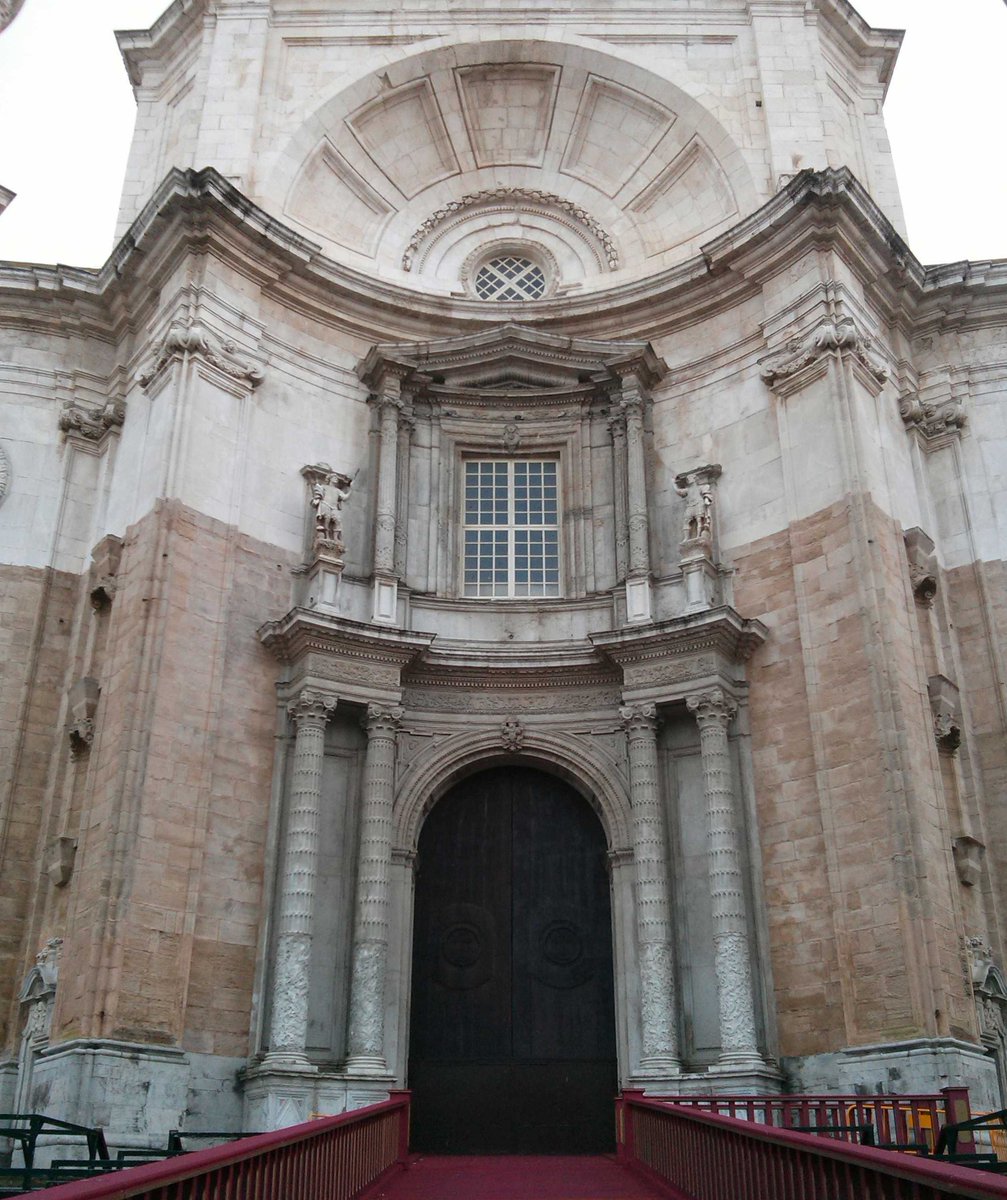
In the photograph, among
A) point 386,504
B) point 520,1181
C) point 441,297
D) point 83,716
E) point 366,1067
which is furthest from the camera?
point 441,297

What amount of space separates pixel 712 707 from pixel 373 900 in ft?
18.0

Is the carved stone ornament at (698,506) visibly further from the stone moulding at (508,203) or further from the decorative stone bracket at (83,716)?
the decorative stone bracket at (83,716)

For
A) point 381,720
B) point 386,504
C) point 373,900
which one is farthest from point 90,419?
point 373,900

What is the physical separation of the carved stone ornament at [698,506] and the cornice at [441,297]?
304cm

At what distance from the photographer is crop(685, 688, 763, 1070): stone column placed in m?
15.7

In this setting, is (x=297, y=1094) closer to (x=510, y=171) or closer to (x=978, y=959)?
(x=978, y=959)

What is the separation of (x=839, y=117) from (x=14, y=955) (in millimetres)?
19755

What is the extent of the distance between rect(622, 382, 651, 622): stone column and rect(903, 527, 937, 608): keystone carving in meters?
3.95

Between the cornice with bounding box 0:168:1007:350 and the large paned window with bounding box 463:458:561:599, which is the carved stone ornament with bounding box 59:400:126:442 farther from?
the large paned window with bounding box 463:458:561:599

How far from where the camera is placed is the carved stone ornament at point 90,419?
20.6 m

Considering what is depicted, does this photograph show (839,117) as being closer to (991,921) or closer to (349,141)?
(349,141)

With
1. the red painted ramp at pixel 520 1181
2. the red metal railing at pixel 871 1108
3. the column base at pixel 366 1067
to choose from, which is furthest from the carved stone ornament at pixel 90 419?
the red metal railing at pixel 871 1108

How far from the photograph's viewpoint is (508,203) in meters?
24.0

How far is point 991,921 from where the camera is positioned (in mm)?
17453
